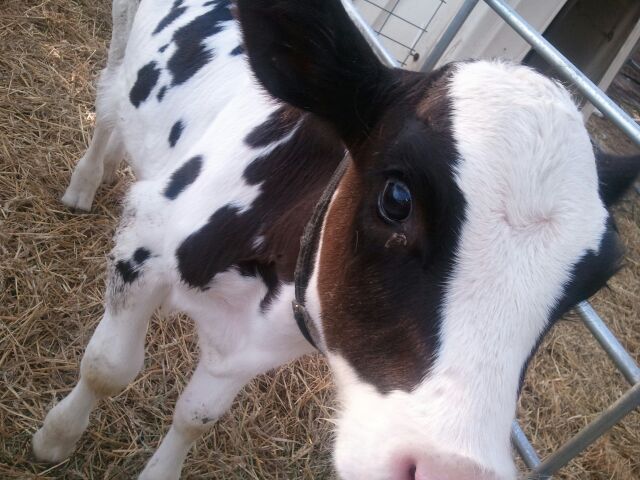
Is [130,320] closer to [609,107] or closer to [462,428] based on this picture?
[462,428]

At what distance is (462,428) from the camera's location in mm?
1108

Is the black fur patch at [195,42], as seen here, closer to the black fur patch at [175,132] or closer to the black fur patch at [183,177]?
the black fur patch at [175,132]

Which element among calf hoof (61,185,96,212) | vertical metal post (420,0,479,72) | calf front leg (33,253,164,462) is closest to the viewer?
calf front leg (33,253,164,462)

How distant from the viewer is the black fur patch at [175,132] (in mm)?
2566

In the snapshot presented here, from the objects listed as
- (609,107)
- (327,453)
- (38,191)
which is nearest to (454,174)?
(609,107)

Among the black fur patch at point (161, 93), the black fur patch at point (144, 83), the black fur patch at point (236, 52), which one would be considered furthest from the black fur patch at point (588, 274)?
the black fur patch at point (144, 83)

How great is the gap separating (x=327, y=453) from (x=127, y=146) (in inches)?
71.7

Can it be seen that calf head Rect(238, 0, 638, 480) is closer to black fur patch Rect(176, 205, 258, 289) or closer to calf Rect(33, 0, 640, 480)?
calf Rect(33, 0, 640, 480)

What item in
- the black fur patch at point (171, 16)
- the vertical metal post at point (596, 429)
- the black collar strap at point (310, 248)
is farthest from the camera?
the black fur patch at point (171, 16)

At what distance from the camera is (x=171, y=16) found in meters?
3.04

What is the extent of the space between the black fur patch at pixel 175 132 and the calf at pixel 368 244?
8cm

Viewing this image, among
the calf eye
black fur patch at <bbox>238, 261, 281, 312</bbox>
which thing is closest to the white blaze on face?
the calf eye

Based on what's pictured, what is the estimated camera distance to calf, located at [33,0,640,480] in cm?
119

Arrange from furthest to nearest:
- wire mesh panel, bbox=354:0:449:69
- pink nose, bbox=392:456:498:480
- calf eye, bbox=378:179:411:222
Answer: wire mesh panel, bbox=354:0:449:69 → calf eye, bbox=378:179:411:222 → pink nose, bbox=392:456:498:480
